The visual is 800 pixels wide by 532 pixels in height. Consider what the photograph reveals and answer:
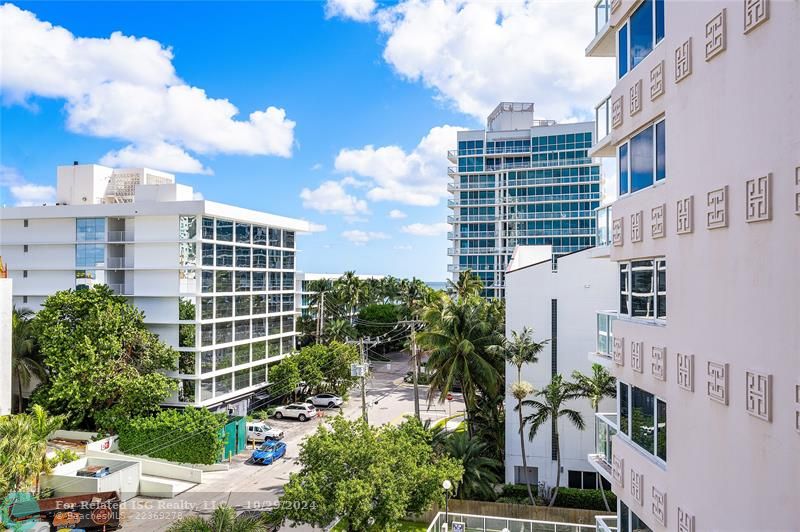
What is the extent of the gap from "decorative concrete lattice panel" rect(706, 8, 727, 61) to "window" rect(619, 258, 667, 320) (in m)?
3.22

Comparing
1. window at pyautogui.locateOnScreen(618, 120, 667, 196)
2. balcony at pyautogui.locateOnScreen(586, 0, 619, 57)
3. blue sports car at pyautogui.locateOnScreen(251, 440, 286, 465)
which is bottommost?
blue sports car at pyautogui.locateOnScreen(251, 440, 286, 465)

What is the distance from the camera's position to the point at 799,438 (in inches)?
208

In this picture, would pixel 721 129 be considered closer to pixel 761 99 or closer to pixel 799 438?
pixel 761 99

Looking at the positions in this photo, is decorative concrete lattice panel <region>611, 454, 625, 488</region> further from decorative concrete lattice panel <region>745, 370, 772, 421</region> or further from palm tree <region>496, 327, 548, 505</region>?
palm tree <region>496, 327, 548, 505</region>

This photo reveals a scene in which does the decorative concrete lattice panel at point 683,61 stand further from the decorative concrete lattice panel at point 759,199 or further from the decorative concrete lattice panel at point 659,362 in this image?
the decorative concrete lattice panel at point 659,362

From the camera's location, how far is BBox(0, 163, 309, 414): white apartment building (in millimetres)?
32719

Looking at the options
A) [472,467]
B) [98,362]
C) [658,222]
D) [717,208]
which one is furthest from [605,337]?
[98,362]

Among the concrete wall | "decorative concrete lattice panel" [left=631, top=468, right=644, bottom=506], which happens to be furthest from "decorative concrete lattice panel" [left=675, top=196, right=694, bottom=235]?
the concrete wall

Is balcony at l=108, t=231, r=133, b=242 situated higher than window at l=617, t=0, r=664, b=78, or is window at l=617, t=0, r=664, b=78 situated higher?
window at l=617, t=0, r=664, b=78

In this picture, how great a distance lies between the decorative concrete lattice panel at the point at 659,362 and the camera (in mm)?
8406

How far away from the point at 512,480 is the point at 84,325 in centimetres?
2508

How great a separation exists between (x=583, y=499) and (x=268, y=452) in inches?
670

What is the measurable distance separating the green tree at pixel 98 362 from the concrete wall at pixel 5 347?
5.97 meters

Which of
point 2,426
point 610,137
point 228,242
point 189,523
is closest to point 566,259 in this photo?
point 610,137
